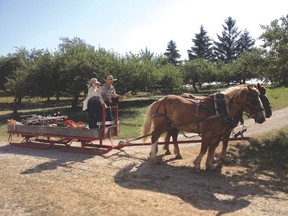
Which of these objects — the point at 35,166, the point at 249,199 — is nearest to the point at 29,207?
the point at 35,166

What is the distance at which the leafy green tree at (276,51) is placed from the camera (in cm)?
1320

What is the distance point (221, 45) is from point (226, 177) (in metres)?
75.3

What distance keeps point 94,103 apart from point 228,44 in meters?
73.5

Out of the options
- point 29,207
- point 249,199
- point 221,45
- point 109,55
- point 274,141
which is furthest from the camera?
point 221,45

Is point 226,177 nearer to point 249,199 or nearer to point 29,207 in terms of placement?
point 249,199

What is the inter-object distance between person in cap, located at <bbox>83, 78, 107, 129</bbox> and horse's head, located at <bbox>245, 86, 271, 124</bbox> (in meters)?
4.82

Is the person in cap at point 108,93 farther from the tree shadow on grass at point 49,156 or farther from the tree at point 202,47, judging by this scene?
the tree at point 202,47

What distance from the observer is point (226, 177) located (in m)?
8.77

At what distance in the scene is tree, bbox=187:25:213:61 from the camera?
8069 cm

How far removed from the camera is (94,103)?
11164 millimetres

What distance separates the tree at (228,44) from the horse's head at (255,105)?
2879 inches

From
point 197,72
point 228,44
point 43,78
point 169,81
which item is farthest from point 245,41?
point 43,78

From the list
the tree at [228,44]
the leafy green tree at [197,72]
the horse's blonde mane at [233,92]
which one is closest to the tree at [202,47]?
the tree at [228,44]

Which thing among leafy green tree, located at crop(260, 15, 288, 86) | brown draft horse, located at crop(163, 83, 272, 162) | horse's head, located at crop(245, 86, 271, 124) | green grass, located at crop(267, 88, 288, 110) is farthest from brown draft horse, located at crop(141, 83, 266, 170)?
green grass, located at crop(267, 88, 288, 110)
